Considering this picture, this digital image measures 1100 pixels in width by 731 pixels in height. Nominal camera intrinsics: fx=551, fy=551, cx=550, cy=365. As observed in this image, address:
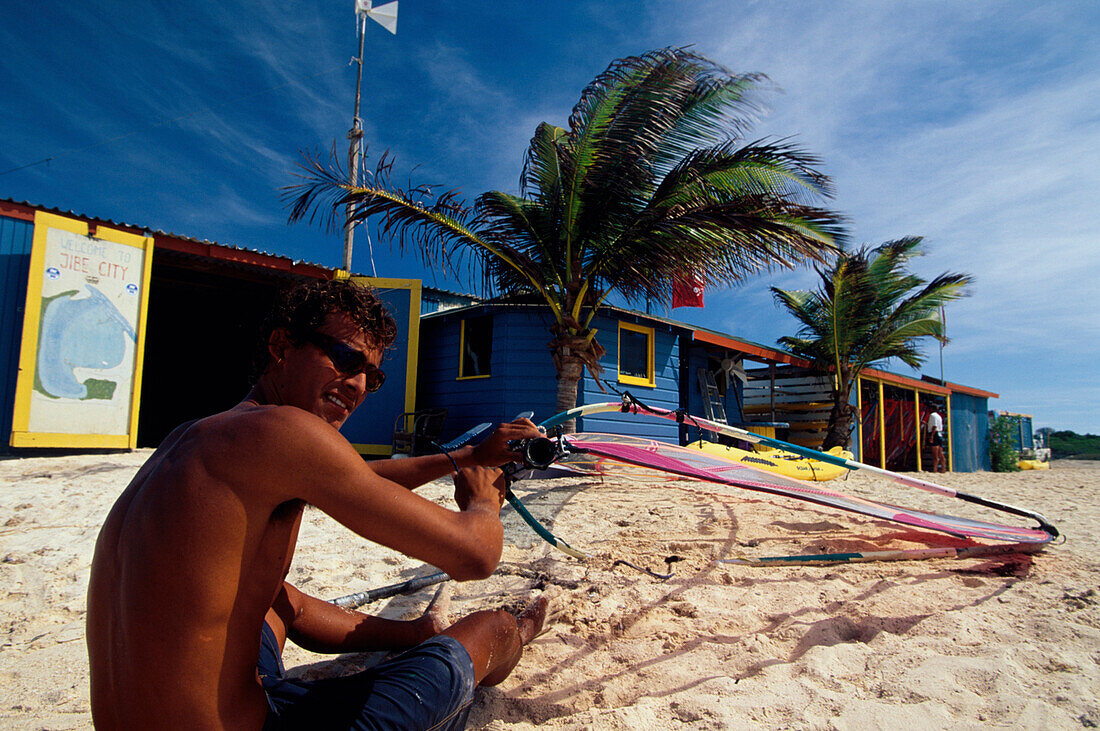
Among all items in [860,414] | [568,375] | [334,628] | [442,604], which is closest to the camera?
[334,628]

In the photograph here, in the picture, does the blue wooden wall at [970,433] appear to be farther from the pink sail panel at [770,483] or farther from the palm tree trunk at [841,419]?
the pink sail panel at [770,483]

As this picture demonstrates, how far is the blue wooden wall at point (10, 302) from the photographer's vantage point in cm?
675

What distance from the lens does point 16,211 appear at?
684cm

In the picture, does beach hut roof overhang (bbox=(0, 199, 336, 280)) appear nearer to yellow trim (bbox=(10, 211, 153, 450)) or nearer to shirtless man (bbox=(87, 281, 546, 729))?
yellow trim (bbox=(10, 211, 153, 450))

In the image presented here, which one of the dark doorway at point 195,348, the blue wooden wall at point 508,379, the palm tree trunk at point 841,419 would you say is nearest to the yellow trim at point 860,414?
the palm tree trunk at point 841,419

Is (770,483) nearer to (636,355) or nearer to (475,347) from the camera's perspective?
(636,355)

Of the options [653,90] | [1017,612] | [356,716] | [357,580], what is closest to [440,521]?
[356,716]

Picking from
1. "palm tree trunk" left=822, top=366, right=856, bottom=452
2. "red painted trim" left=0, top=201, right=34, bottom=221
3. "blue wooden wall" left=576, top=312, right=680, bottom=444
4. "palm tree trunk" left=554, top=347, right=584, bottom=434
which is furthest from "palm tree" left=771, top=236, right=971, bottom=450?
"red painted trim" left=0, top=201, right=34, bottom=221

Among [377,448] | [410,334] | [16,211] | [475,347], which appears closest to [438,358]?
[475,347]

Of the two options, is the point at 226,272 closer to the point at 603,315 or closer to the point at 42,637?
the point at 603,315

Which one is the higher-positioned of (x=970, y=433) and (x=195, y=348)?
(x=195, y=348)

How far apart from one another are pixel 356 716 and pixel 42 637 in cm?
217

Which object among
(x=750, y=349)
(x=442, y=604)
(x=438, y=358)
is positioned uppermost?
(x=750, y=349)

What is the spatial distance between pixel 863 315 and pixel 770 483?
34.4 feet
